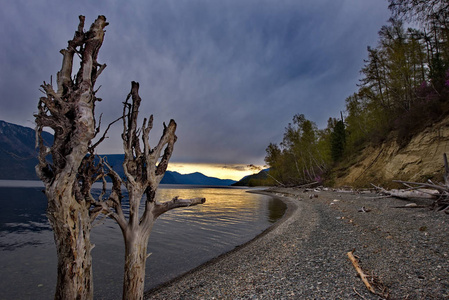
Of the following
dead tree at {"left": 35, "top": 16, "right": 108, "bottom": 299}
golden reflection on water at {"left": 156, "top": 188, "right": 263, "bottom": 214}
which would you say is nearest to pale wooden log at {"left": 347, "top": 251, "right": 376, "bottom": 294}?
dead tree at {"left": 35, "top": 16, "right": 108, "bottom": 299}

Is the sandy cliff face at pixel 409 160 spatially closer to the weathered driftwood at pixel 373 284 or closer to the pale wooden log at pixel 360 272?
the pale wooden log at pixel 360 272

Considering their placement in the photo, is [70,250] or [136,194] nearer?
[70,250]

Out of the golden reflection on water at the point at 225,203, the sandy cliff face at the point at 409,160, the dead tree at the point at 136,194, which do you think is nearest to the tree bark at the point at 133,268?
the dead tree at the point at 136,194

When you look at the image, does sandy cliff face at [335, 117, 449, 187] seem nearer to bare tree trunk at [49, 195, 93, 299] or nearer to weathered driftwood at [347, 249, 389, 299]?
weathered driftwood at [347, 249, 389, 299]

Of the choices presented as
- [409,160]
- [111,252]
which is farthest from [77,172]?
[409,160]

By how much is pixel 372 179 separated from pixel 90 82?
3558 cm

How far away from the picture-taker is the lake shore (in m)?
5.21

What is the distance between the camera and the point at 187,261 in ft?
36.8

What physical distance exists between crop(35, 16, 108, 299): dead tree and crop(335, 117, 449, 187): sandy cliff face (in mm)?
26461

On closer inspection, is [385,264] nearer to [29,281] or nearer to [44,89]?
[44,89]

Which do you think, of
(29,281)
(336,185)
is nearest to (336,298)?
(29,281)

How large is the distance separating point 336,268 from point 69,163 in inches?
303

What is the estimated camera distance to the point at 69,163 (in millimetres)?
4191

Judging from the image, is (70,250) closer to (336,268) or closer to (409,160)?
(336,268)
